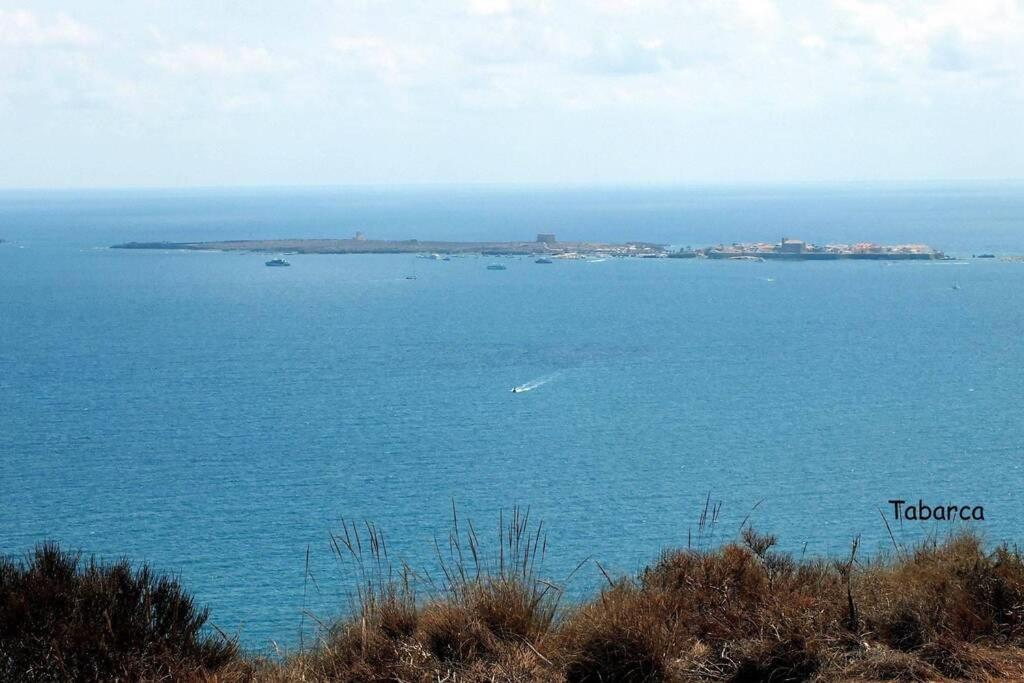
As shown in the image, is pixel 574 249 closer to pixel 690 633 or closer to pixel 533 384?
pixel 533 384

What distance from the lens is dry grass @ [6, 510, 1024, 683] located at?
5.53m

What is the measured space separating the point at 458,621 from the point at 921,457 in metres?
32.2

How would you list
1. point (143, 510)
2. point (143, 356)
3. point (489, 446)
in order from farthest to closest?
point (143, 356) → point (489, 446) → point (143, 510)

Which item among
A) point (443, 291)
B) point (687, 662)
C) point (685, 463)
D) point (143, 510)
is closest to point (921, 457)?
point (685, 463)

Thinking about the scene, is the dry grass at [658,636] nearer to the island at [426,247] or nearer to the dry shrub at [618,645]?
the dry shrub at [618,645]

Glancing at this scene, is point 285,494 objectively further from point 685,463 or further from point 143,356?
point 143,356

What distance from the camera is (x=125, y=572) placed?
597 centimetres

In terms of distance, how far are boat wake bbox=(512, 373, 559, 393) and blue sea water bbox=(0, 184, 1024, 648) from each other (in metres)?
0.39

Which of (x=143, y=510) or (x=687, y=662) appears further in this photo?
(x=143, y=510)

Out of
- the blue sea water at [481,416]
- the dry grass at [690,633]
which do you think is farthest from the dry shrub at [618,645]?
the blue sea water at [481,416]

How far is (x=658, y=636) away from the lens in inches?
221

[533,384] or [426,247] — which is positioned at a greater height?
[426,247]

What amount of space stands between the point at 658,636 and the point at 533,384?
41.7 metres

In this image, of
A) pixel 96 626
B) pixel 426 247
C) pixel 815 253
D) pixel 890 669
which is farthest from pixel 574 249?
pixel 96 626
